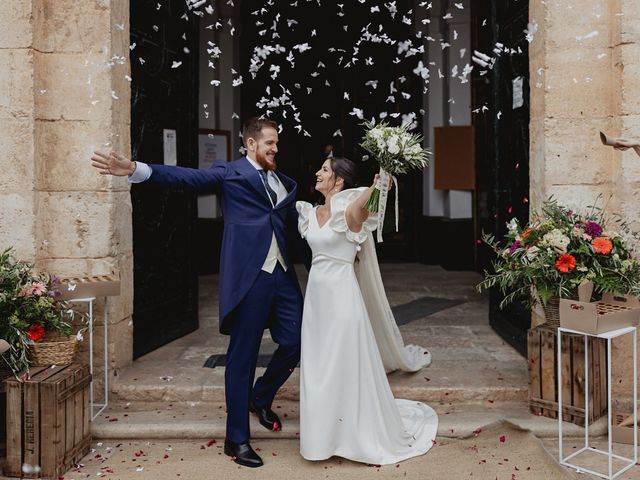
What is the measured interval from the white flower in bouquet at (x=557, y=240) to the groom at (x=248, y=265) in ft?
4.71

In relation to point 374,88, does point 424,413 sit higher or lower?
lower

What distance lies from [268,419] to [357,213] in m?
1.34

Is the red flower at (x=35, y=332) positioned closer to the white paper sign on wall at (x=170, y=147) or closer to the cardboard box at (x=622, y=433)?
the white paper sign on wall at (x=170, y=147)

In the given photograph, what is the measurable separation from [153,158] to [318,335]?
2401mm

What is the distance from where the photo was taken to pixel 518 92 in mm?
5512

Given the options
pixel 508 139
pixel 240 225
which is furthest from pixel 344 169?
pixel 508 139

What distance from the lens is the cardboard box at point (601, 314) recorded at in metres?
Answer: 3.72

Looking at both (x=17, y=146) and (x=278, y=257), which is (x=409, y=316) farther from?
(x=17, y=146)

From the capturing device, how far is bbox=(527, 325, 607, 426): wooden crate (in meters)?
4.24

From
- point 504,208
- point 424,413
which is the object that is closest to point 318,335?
point 424,413

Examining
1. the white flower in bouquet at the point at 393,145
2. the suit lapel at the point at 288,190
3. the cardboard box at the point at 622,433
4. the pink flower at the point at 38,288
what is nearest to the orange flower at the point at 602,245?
the cardboard box at the point at 622,433

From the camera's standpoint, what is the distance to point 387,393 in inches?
154

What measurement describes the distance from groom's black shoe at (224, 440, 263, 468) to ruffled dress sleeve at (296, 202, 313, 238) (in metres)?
1.16

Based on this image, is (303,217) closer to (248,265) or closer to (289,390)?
(248,265)
